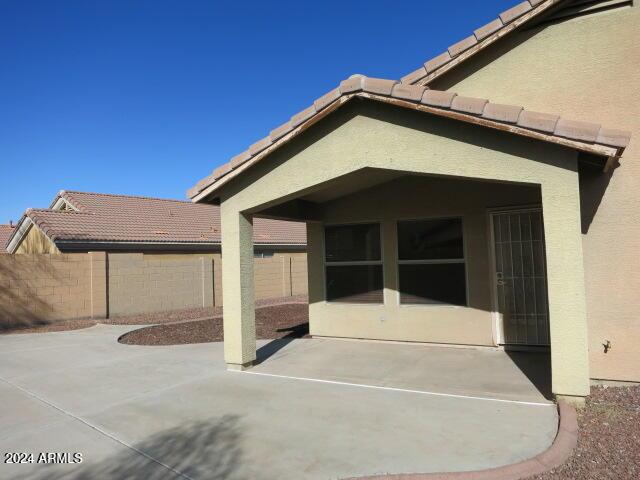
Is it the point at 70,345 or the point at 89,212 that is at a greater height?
the point at 89,212

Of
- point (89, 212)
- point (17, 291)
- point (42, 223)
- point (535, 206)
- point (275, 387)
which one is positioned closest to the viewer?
point (275, 387)

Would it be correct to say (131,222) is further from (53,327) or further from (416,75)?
(416,75)

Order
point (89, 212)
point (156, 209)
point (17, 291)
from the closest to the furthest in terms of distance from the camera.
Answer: point (17, 291)
point (89, 212)
point (156, 209)

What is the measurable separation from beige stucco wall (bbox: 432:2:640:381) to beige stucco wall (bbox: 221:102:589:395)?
115 centimetres

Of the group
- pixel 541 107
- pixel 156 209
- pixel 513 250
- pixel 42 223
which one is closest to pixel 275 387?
pixel 513 250

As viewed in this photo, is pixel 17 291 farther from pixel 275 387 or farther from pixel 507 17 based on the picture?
pixel 507 17

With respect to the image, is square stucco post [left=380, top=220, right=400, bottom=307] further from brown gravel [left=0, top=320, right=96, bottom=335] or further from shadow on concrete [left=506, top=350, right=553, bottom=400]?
brown gravel [left=0, top=320, right=96, bottom=335]

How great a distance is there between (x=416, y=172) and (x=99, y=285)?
512 inches

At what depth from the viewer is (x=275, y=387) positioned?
6.58 meters

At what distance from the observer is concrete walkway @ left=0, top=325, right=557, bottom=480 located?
4203 millimetres

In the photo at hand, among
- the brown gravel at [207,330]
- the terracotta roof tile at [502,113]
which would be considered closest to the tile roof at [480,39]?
the terracotta roof tile at [502,113]

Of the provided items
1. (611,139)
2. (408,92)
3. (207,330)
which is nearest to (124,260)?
(207,330)

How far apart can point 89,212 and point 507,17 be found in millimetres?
18536

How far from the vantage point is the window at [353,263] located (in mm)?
9555
